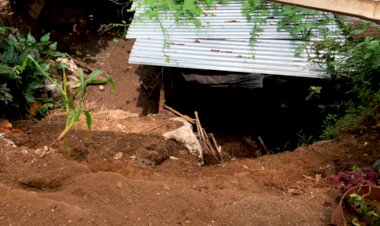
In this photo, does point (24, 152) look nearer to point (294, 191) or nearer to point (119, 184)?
point (119, 184)

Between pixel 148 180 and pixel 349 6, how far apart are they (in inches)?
69.4

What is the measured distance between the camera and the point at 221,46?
4633mm

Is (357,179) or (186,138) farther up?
(357,179)

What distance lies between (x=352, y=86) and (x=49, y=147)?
3103 millimetres

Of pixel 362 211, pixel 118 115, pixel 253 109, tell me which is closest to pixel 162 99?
pixel 118 115

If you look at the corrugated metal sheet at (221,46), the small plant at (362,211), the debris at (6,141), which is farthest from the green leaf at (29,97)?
the small plant at (362,211)

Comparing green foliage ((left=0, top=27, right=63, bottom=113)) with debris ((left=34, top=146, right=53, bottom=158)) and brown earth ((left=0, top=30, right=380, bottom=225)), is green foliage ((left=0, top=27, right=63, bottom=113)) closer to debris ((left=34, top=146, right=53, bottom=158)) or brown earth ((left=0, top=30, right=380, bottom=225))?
brown earth ((left=0, top=30, right=380, bottom=225))

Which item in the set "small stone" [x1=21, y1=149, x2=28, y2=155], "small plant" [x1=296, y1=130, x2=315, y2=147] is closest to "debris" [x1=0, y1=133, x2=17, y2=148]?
"small stone" [x1=21, y1=149, x2=28, y2=155]

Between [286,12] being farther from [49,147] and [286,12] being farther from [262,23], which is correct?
[49,147]

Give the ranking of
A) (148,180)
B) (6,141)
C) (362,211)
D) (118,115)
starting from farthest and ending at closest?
(118,115)
(6,141)
(148,180)
(362,211)

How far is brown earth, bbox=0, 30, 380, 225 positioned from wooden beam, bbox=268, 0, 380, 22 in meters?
1.22

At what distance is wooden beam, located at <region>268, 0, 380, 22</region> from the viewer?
6.56 feet

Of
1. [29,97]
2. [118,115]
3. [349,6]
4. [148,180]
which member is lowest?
[118,115]

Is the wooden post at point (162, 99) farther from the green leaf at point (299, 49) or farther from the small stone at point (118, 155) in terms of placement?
the green leaf at point (299, 49)
